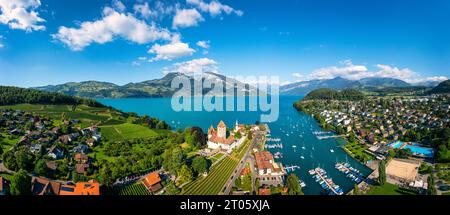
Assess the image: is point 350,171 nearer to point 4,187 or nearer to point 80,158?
point 80,158

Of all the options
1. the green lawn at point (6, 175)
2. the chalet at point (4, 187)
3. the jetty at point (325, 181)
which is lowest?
Answer: the jetty at point (325, 181)

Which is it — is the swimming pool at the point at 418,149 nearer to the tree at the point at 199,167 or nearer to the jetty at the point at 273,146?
the jetty at the point at 273,146

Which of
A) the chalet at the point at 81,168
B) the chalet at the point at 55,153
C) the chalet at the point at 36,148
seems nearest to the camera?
the chalet at the point at 81,168

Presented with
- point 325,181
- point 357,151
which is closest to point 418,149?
point 357,151

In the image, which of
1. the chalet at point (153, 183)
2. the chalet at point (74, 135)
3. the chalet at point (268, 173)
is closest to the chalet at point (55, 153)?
the chalet at point (74, 135)

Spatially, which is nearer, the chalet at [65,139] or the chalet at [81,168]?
the chalet at [81,168]
